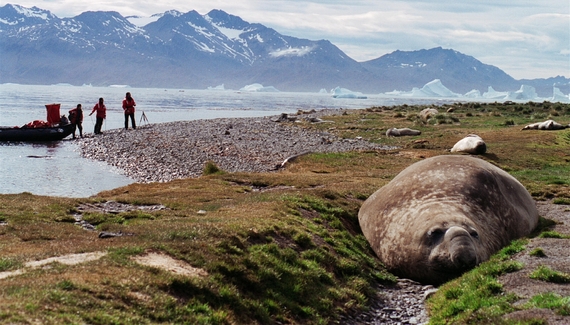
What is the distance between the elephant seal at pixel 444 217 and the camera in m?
12.3

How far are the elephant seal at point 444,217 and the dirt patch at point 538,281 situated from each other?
0.75 m

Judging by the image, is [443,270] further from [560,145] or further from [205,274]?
[560,145]

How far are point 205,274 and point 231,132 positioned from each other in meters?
37.6

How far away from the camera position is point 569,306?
8617mm

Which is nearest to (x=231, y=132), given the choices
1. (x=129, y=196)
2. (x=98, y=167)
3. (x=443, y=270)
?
(x=98, y=167)

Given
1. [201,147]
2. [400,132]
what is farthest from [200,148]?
[400,132]

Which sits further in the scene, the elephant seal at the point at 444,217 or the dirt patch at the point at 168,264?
the elephant seal at the point at 444,217

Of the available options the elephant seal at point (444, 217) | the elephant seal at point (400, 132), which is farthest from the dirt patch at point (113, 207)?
the elephant seal at point (400, 132)

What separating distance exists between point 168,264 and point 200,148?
93.0 ft

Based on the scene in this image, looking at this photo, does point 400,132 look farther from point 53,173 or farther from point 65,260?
point 65,260

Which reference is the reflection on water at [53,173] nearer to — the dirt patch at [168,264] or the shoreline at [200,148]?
the shoreline at [200,148]

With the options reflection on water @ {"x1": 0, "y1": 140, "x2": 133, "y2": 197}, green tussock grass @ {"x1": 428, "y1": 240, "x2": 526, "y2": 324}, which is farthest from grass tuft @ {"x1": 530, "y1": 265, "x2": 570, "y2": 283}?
reflection on water @ {"x1": 0, "y1": 140, "x2": 133, "y2": 197}

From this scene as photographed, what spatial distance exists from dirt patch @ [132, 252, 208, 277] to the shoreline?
18.2 meters

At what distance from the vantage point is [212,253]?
1091 cm
